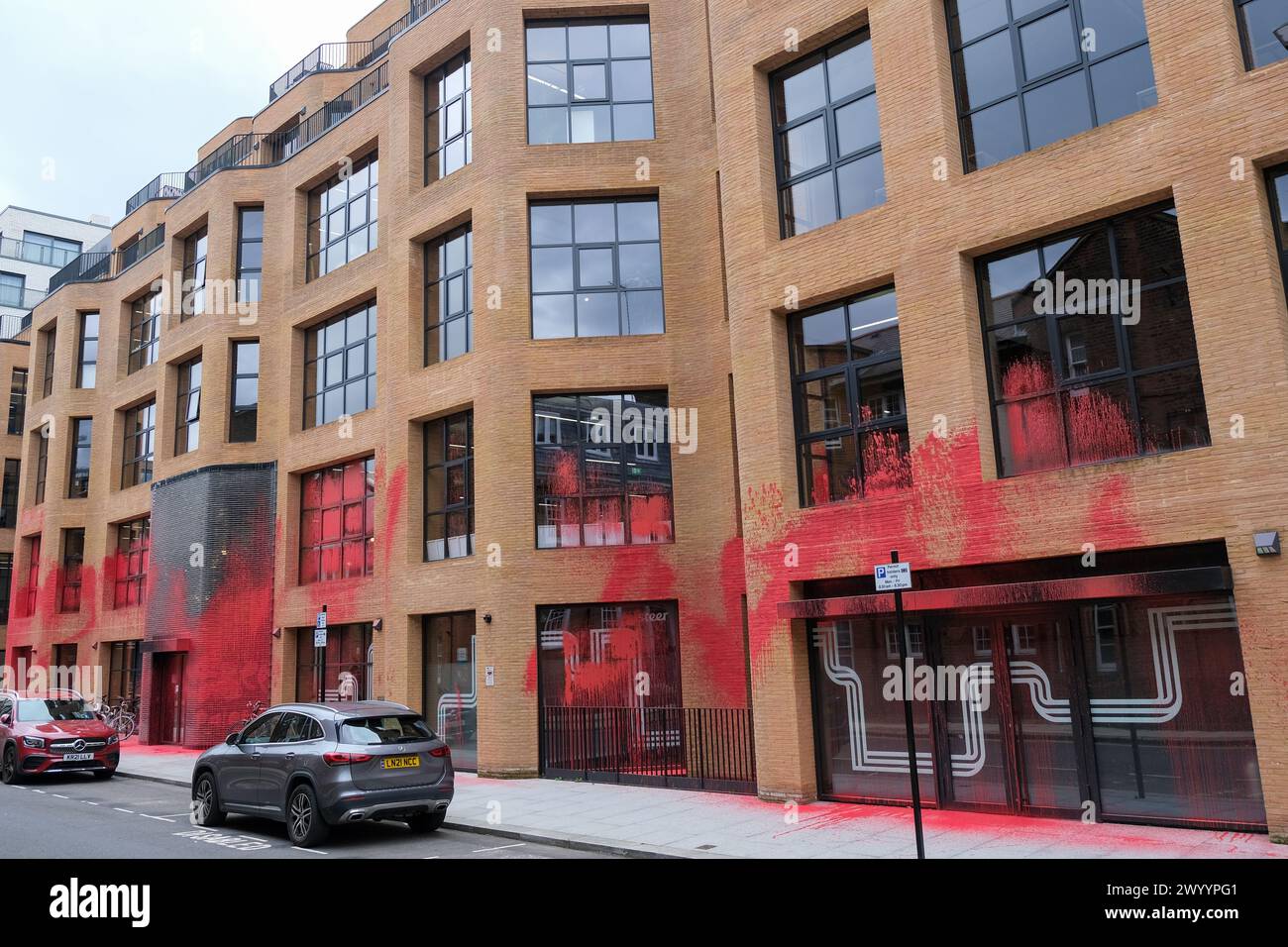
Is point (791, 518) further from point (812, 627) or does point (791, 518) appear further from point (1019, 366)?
point (1019, 366)

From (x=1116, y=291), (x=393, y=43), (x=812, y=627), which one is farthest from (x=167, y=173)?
(x=1116, y=291)

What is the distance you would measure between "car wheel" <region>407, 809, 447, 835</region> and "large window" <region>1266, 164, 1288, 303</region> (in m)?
11.9

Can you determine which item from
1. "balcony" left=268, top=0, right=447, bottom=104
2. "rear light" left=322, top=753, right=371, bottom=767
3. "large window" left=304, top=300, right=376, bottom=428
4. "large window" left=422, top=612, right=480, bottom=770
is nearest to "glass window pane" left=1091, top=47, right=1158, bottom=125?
"rear light" left=322, top=753, right=371, bottom=767

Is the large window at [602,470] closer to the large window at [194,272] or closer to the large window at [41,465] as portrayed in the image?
the large window at [194,272]

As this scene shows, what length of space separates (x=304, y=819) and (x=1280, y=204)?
13.2 meters

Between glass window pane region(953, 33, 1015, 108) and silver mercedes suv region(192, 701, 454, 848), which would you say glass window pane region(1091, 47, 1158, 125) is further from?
silver mercedes suv region(192, 701, 454, 848)

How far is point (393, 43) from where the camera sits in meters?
23.0

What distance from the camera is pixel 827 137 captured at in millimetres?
15195

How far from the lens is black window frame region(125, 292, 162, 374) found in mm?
31875

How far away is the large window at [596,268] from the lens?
19594 millimetres

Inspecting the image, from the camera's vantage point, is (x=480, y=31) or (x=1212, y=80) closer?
(x=1212, y=80)

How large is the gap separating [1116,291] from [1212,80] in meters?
2.51

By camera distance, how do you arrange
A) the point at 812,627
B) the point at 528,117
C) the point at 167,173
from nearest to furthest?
the point at 812,627 < the point at 528,117 < the point at 167,173

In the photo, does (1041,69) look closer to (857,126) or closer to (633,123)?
(857,126)
